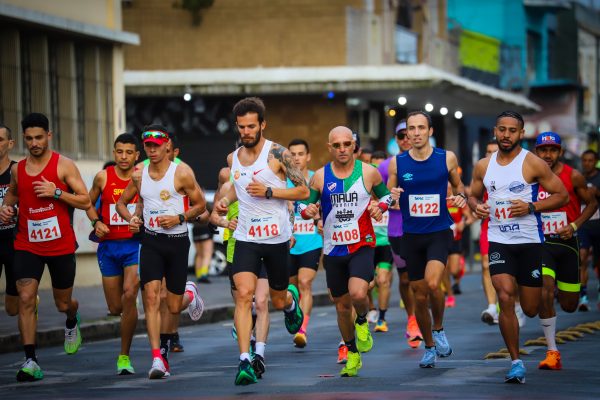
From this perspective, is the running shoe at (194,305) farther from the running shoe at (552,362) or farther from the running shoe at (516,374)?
the running shoe at (516,374)

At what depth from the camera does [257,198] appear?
11633 millimetres

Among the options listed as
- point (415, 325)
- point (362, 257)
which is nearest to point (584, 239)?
point (415, 325)

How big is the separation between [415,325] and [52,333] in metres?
4.19

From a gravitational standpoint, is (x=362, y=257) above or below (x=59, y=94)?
below

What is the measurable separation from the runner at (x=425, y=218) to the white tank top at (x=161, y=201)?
1984 millimetres

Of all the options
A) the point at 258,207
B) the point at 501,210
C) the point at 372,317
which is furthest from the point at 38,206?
the point at 372,317

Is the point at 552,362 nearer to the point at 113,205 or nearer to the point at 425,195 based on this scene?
the point at 425,195

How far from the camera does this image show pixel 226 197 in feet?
39.8

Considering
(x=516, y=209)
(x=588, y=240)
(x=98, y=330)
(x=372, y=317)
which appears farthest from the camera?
(x=588, y=240)

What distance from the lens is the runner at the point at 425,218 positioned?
12602mm

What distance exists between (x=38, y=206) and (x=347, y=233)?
2.73 m

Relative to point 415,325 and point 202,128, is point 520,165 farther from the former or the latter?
point 202,128

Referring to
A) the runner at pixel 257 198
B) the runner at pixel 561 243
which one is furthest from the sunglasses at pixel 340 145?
the runner at pixel 561 243

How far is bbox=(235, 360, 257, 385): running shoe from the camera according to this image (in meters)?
10.9
